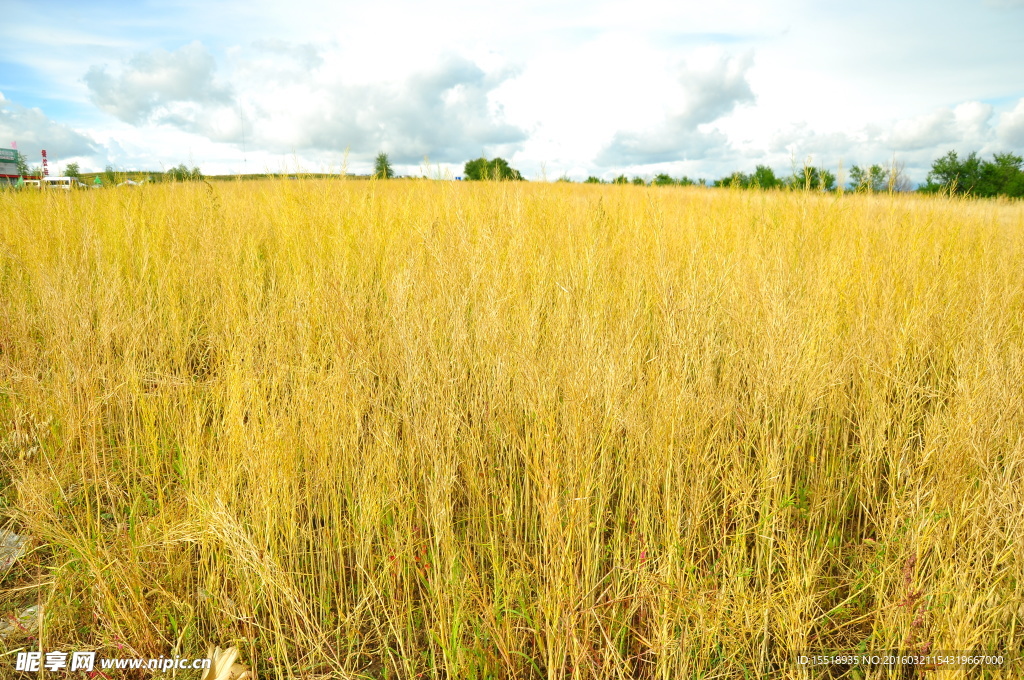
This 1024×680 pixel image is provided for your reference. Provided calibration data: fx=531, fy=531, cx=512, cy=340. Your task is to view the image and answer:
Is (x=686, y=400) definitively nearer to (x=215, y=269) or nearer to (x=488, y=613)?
(x=488, y=613)

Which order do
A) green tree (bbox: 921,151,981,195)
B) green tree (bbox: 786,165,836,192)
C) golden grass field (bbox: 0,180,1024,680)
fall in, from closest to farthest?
golden grass field (bbox: 0,180,1024,680) < green tree (bbox: 786,165,836,192) < green tree (bbox: 921,151,981,195)

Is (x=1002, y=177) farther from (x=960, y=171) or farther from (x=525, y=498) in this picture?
(x=525, y=498)


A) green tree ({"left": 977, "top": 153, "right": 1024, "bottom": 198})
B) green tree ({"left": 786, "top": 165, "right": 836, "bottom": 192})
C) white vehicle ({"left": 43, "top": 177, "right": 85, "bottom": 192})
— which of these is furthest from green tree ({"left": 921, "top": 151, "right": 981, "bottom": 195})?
white vehicle ({"left": 43, "top": 177, "right": 85, "bottom": 192})

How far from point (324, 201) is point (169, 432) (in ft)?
6.98

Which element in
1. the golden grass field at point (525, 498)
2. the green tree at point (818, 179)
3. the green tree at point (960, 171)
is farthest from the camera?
the green tree at point (960, 171)

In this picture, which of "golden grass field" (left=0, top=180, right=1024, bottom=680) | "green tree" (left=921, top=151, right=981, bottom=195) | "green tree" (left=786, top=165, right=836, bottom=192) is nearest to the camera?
"golden grass field" (left=0, top=180, right=1024, bottom=680)

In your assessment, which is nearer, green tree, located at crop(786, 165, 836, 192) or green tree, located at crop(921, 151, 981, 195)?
green tree, located at crop(786, 165, 836, 192)

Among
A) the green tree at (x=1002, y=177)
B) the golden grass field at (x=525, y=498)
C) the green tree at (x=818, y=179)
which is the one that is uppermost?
the green tree at (x=1002, y=177)

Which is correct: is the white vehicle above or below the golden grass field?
above

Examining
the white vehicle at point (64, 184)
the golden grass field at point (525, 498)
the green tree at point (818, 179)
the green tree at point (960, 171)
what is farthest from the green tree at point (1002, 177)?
the white vehicle at point (64, 184)

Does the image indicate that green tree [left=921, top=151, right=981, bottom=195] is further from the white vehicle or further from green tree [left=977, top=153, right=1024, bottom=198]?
the white vehicle

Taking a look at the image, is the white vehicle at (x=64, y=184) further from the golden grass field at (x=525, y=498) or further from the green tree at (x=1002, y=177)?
the green tree at (x=1002, y=177)

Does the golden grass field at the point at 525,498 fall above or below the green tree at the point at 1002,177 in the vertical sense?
below

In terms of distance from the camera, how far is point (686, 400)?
4.91 feet
